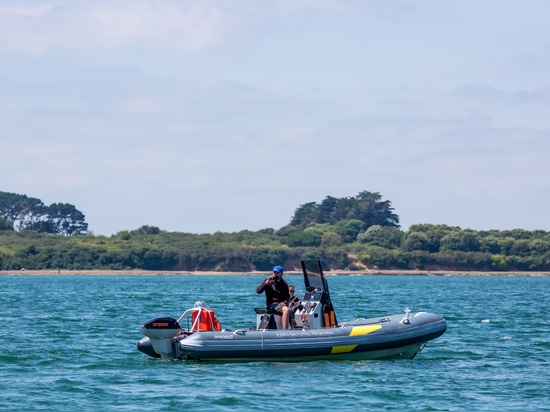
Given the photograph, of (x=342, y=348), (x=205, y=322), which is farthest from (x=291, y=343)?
(x=205, y=322)

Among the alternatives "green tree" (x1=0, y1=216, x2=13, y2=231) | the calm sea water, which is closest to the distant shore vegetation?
"green tree" (x1=0, y1=216, x2=13, y2=231)

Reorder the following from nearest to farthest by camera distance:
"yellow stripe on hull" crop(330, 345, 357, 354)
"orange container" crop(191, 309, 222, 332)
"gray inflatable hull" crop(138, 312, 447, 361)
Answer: "gray inflatable hull" crop(138, 312, 447, 361) → "yellow stripe on hull" crop(330, 345, 357, 354) → "orange container" crop(191, 309, 222, 332)

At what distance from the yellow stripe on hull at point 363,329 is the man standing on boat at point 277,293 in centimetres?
133

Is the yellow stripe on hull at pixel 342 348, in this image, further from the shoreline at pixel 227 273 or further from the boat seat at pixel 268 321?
the shoreline at pixel 227 273

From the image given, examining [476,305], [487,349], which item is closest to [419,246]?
[476,305]

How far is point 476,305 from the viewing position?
4891 cm

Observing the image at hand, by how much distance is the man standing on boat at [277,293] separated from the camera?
70.8ft

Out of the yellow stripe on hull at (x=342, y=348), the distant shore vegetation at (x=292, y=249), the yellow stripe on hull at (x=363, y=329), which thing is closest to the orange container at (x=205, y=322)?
the yellow stripe on hull at (x=342, y=348)

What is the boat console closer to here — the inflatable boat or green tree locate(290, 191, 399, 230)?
the inflatable boat

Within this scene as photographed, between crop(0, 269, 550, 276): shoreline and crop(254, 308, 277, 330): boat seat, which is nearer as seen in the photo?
crop(254, 308, 277, 330): boat seat

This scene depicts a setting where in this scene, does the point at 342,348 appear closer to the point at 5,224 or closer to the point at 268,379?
the point at 268,379

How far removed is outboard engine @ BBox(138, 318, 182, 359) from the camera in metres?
21.4

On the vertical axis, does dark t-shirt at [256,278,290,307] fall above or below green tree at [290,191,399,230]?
below

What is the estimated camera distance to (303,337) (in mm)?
21031
